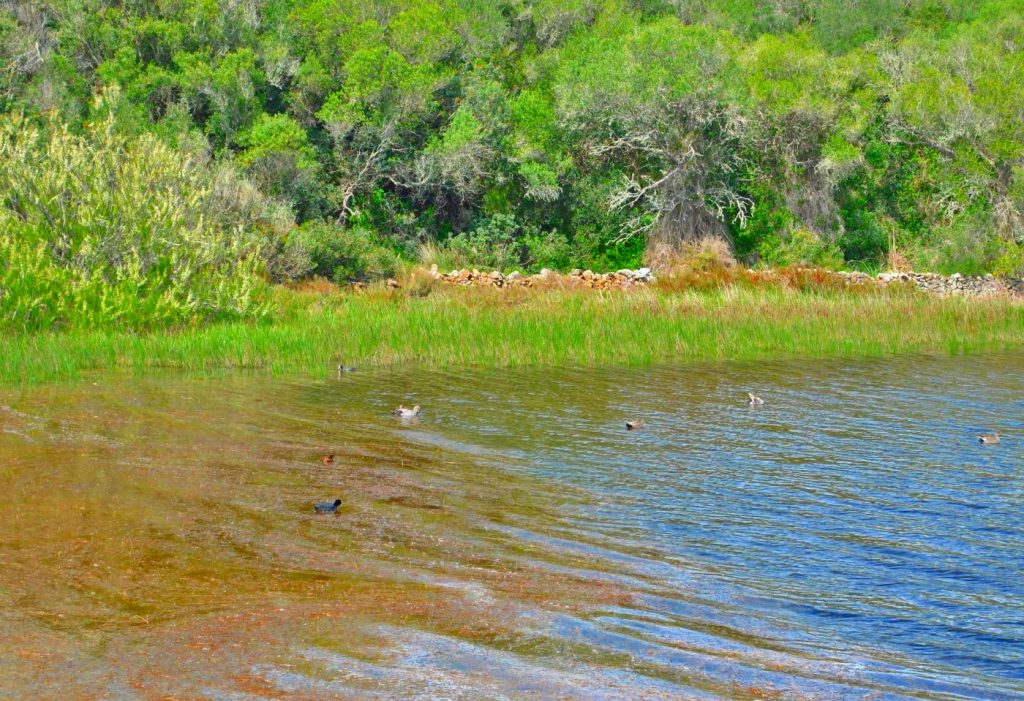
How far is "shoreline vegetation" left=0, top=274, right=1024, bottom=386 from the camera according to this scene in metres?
19.7

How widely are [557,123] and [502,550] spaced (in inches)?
1037

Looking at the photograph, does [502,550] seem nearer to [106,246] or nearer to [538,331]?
[538,331]

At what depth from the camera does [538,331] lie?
22.5 m

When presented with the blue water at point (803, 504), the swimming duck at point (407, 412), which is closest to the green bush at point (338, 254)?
the blue water at point (803, 504)

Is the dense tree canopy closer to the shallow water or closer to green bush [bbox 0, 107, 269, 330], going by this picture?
green bush [bbox 0, 107, 269, 330]

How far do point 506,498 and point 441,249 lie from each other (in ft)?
73.1

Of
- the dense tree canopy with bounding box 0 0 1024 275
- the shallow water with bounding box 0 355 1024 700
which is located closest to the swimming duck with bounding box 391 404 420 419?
the shallow water with bounding box 0 355 1024 700

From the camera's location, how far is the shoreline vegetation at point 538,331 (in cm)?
1966

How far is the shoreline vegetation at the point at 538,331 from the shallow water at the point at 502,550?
292 centimetres

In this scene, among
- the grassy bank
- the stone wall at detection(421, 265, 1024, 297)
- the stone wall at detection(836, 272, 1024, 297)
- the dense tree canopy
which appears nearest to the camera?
the grassy bank

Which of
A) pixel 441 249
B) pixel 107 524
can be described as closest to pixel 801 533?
pixel 107 524

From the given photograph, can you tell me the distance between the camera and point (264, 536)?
9617 millimetres

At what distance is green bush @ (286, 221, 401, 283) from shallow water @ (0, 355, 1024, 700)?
35.7ft

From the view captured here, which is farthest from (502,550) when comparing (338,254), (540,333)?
(338,254)
